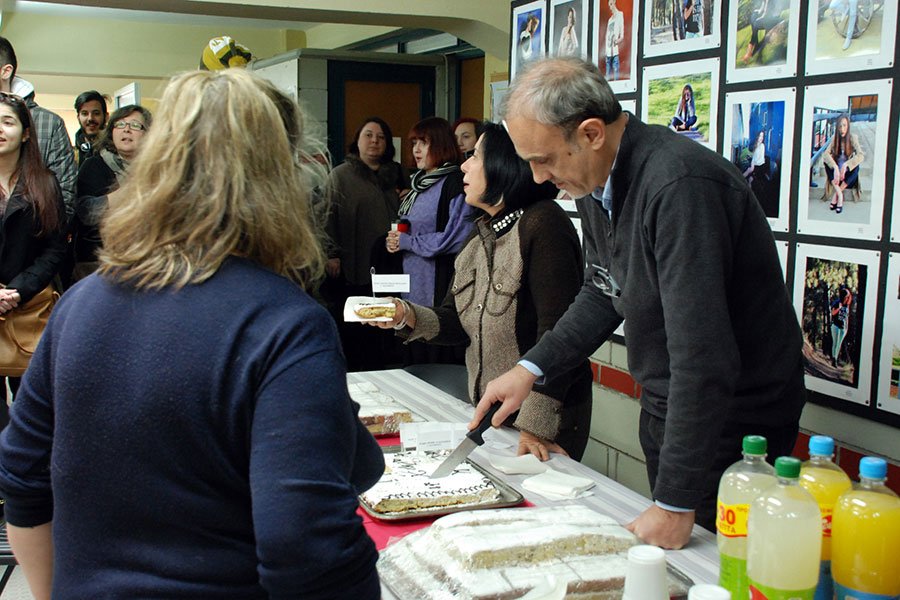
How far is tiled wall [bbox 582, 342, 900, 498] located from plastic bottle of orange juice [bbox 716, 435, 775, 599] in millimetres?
1853

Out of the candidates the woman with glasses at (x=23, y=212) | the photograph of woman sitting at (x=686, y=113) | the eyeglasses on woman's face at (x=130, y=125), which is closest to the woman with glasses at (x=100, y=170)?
the eyeglasses on woman's face at (x=130, y=125)

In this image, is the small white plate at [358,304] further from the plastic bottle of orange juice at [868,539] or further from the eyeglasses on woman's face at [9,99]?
the eyeglasses on woman's face at [9,99]

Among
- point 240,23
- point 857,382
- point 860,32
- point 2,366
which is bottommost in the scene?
point 2,366

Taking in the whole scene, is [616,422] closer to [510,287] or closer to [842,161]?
[510,287]

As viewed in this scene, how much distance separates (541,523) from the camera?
132 centimetres

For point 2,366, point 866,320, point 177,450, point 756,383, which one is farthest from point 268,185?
point 2,366

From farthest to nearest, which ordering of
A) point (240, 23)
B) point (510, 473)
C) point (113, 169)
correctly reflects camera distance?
point (240, 23) → point (113, 169) → point (510, 473)

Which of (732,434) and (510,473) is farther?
(510,473)

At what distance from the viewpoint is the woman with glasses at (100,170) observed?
3922 millimetres

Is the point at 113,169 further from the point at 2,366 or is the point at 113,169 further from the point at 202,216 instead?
the point at 202,216

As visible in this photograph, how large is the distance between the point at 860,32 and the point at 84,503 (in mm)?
1962

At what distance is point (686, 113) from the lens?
2.68 meters

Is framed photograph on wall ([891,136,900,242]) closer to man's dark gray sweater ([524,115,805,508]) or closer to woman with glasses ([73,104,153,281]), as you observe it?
man's dark gray sweater ([524,115,805,508])

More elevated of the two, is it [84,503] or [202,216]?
[202,216]
